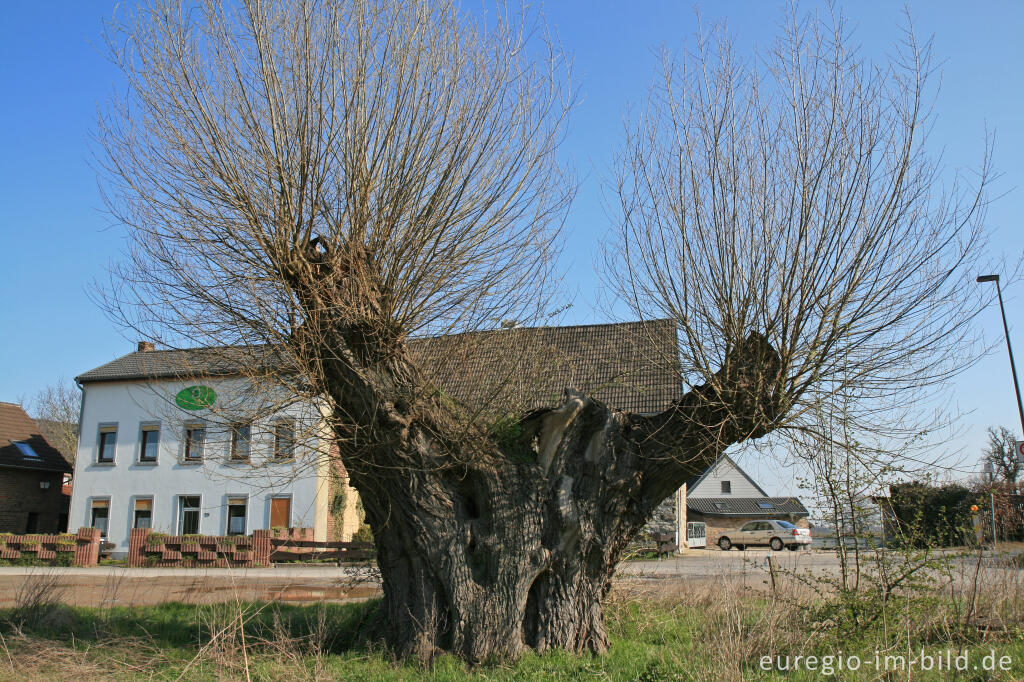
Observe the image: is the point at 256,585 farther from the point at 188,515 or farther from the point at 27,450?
the point at 27,450

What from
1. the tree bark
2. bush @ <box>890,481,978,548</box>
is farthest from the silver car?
the tree bark

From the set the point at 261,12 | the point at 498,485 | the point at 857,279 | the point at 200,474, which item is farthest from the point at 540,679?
the point at 200,474

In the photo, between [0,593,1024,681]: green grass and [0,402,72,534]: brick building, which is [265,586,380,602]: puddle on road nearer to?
[0,593,1024,681]: green grass

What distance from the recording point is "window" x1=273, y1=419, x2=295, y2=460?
272 inches

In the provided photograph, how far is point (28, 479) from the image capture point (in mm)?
30609

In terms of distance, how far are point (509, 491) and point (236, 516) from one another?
2258 centimetres

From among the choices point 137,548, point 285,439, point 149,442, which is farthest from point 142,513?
point 285,439

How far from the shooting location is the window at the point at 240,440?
7.24 metres

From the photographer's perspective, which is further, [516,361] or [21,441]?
[21,441]

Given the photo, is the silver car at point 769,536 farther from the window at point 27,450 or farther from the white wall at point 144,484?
the window at point 27,450

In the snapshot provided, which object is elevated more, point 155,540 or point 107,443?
point 107,443

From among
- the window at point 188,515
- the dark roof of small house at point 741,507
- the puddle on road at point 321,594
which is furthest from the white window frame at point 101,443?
the dark roof of small house at point 741,507

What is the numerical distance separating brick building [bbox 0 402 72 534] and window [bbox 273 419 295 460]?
28.4 metres

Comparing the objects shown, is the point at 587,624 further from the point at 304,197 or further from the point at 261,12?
the point at 261,12
